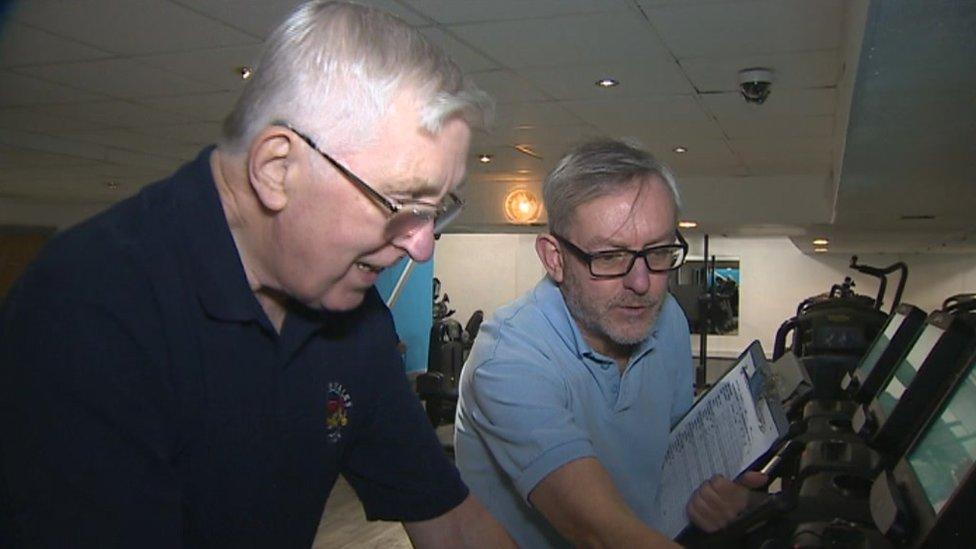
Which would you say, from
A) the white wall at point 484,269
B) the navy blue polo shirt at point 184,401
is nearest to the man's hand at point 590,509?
the navy blue polo shirt at point 184,401

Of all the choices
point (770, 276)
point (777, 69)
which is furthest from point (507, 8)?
point (770, 276)

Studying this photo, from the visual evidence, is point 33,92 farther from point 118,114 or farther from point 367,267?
point 367,267

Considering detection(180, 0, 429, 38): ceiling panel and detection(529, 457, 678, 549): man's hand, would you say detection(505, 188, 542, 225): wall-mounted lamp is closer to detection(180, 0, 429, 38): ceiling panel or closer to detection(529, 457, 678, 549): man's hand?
detection(180, 0, 429, 38): ceiling panel

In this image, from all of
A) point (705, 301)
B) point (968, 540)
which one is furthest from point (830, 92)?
point (705, 301)

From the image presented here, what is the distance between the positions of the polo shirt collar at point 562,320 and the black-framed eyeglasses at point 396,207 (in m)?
0.53

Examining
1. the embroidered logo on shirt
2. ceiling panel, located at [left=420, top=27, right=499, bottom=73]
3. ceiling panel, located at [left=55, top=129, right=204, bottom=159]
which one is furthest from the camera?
ceiling panel, located at [left=55, top=129, right=204, bottom=159]

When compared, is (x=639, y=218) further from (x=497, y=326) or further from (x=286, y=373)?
(x=286, y=373)

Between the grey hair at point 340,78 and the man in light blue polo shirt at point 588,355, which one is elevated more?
the grey hair at point 340,78

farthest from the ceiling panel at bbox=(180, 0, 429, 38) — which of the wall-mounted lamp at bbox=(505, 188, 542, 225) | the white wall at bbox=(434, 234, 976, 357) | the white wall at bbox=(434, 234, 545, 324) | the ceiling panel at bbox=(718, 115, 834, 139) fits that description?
the white wall at bbox=(434, 234, 545, 324)

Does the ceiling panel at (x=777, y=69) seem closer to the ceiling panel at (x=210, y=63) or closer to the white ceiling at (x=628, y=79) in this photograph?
the white ceiling at (x=628, y=79)

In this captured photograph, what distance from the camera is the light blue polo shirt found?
52.4 inches

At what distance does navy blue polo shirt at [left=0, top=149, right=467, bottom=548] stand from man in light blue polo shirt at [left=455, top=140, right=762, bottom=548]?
0.55ft

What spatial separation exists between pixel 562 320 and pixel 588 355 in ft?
0.26

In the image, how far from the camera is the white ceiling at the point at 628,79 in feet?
5.90
